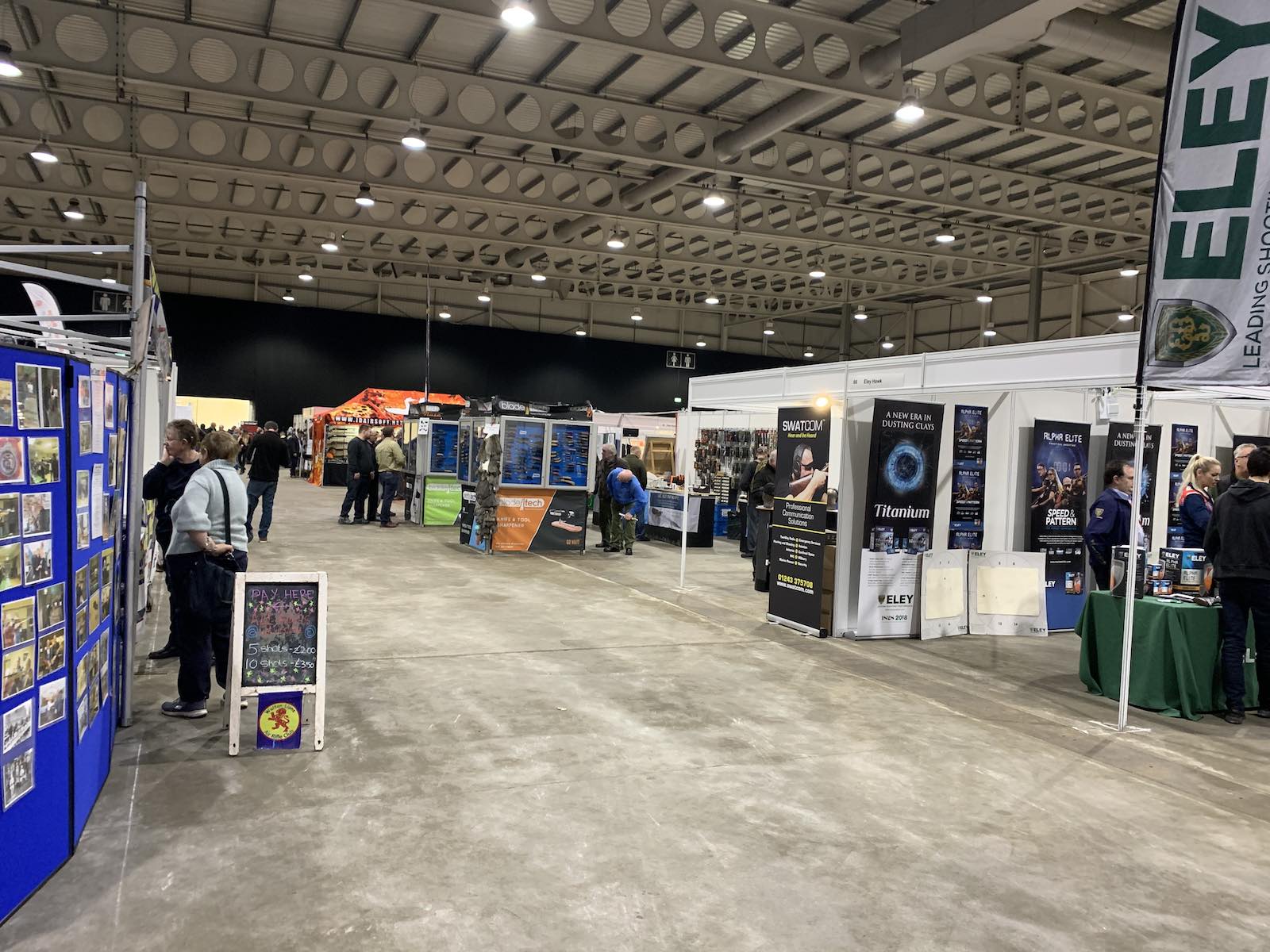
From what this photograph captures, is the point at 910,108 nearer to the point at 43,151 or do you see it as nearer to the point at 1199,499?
the point at 1199,499

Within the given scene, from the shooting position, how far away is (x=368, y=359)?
93.8ft

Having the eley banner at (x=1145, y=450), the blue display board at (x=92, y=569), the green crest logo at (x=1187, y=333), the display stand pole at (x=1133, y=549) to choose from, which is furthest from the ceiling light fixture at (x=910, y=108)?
the blue display board at (x=92, y=569)

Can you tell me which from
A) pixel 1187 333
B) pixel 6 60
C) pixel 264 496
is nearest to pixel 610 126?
pixel 264 496

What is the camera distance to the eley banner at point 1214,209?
164 inches

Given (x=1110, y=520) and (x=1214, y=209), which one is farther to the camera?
(x=1110, y=520)

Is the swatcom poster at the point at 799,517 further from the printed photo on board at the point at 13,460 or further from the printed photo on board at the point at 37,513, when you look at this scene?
the printed photo on board at the point at 13,460

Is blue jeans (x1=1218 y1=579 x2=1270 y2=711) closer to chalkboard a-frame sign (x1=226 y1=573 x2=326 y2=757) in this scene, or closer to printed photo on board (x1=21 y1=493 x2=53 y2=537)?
chalkboard a-frame sign (x1=226 y1=573 x2=326 y2=757)

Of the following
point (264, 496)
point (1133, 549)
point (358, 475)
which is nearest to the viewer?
point (1133, 549)

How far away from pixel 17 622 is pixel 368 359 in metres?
26.9

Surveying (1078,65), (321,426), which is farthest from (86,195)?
(1078,65)

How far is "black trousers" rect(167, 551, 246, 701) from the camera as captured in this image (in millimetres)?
4422

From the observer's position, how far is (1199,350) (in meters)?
4.44

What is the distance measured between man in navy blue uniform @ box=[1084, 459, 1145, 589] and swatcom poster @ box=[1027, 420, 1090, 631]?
105cm

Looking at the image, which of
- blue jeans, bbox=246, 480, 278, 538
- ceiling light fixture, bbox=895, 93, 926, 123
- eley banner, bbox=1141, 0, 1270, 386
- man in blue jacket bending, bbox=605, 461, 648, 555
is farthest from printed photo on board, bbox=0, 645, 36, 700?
man in blue jacket bending, bbox=605, 461, 648, 555
